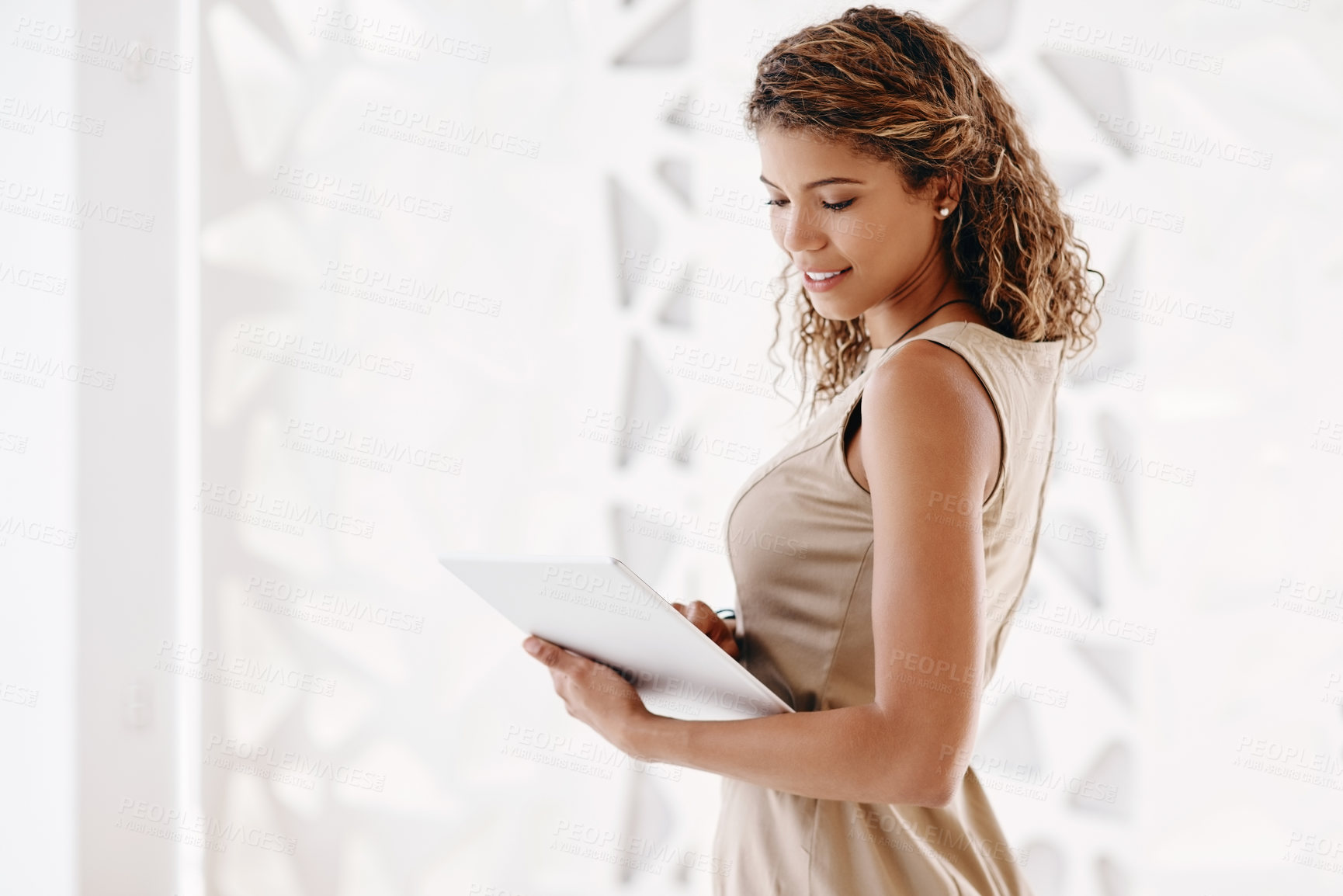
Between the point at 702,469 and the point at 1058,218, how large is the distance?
1188mm

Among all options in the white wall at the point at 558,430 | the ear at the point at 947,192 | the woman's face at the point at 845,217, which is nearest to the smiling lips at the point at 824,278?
the woman's face at the point at 845,217

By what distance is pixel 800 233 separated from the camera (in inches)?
40.8

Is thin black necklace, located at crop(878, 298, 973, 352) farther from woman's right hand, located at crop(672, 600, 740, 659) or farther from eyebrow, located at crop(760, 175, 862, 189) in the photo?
woman's right hand, located at crop(672, 600, 740, 659)

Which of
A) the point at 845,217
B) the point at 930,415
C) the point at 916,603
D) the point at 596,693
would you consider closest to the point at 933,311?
the point at 845,217

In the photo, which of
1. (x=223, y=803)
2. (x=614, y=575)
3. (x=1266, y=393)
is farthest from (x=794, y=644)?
(x=223, y=803)

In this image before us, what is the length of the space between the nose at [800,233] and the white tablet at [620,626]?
1.21ft

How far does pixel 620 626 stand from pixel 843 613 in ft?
0.73

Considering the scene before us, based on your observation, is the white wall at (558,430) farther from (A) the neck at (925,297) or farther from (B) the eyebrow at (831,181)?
(B) the eyebrow at (831,181)

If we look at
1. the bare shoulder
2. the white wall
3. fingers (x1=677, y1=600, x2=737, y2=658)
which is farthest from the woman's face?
the white wall

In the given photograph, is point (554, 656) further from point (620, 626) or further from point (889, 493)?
point (889, 493)

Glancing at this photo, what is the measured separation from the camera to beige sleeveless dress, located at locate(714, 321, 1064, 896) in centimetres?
98

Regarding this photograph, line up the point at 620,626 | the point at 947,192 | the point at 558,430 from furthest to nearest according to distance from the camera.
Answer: the point at 558,430
the point at 947,192
the point at 620,626

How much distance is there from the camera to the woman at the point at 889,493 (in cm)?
85

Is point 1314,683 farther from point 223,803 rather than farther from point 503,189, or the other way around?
point 223,803
